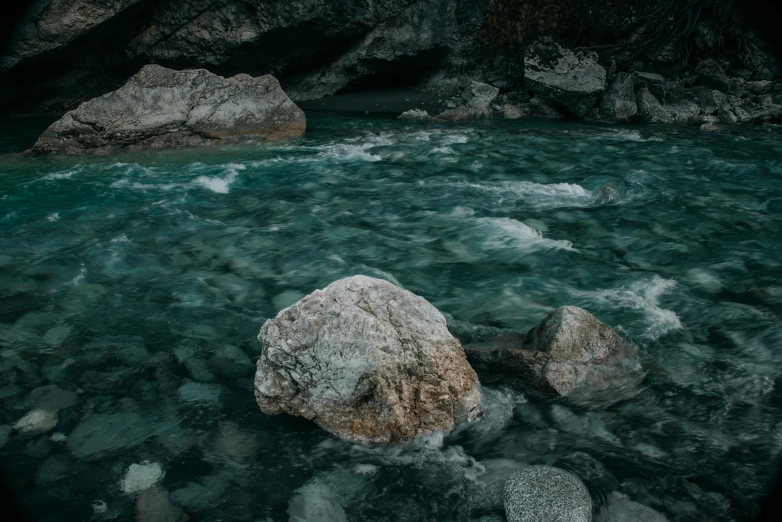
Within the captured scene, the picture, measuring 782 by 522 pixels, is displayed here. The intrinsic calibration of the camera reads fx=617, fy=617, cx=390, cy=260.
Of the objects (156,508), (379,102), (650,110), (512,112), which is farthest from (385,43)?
(156,508)

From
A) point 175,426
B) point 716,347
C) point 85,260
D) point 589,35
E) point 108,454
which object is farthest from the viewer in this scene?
point 589,35

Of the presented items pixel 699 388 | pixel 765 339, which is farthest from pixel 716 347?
pixel 699 388

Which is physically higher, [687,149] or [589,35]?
[589,35]

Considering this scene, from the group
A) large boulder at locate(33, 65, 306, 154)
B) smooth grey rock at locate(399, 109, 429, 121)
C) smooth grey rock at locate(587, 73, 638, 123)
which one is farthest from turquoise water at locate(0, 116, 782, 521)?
smooth grey rock at locate(399, 109, 429, 121)

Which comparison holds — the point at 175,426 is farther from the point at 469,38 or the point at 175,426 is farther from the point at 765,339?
the point at 469,38

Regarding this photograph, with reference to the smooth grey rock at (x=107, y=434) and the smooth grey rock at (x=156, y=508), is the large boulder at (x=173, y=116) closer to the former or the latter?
the smooth grey rock at (x=107, y=434)

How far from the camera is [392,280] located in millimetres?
6027

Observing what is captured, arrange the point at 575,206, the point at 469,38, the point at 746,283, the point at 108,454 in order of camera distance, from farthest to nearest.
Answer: the point at 469,38, the point at 575,206, the point at 746,283, the point at 108,454

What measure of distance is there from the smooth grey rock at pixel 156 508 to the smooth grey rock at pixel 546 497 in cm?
164

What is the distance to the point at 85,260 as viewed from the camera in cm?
651

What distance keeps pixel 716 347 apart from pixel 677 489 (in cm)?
181

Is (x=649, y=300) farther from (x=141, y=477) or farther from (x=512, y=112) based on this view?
(x=512, y=112)

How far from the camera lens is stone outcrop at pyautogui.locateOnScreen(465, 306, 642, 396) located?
13.1 ft

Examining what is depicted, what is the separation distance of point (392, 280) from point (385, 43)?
13398mm
